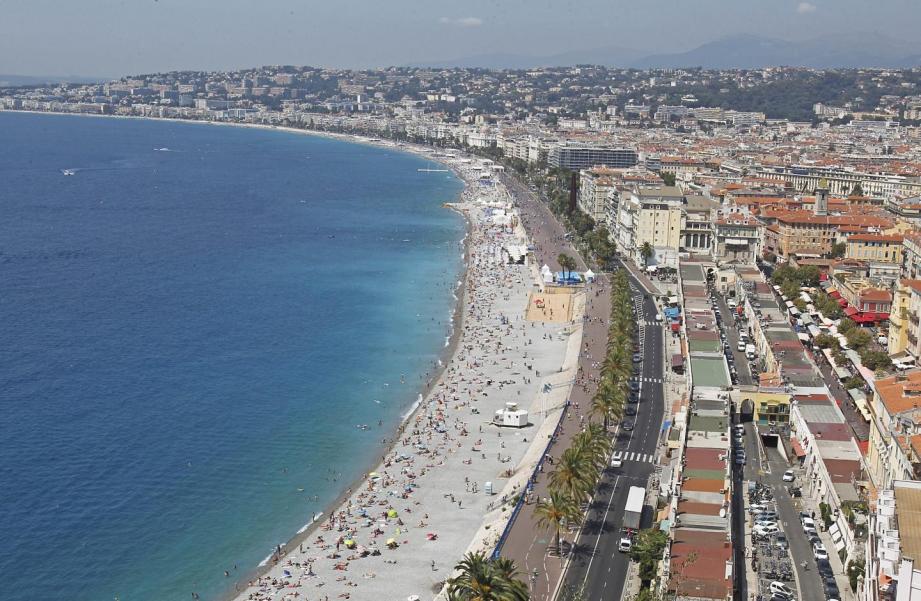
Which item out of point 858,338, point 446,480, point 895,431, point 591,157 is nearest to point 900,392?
point 895,431

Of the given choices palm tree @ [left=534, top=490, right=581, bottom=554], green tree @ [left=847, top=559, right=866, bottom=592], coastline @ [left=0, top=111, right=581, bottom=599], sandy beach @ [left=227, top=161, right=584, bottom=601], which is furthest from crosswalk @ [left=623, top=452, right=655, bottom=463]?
green tree @ [left=847, top=559, right=866, bottom=592]

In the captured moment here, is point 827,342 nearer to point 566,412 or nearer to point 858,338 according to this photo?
point 858,338

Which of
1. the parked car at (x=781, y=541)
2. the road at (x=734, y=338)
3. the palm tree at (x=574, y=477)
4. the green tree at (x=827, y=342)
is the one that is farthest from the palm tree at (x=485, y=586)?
the green tree at (x=827, y=342)

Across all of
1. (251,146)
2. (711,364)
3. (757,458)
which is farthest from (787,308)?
(251,146)

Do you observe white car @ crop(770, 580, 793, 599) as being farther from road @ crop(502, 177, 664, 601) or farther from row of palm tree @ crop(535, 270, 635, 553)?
row of palm tree @ crop(535, 270, 635, 553)

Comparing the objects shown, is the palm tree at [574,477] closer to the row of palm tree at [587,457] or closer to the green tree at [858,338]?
the row of palm tree at [587,457]

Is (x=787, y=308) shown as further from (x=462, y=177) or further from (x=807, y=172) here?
(x=462, y=177)
